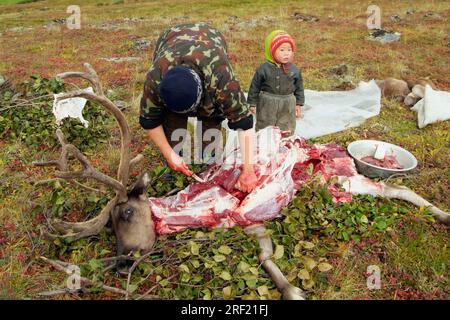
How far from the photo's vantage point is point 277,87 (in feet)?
16.4

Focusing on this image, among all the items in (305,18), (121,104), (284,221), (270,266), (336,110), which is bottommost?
(270,266)

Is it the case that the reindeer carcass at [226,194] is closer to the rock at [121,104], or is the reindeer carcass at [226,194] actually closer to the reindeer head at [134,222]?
the reindeer head at [134,222]

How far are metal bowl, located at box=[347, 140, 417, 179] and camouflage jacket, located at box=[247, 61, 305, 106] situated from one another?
106 cm

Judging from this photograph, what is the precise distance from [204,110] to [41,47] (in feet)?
37.4

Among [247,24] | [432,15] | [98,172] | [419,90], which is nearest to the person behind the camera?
[98,172]

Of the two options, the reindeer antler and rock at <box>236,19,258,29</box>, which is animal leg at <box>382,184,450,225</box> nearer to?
the reindeer antler

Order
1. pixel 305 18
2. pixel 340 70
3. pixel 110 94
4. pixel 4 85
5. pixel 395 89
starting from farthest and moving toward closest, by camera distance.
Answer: pixel 305 18 < pixel 340 70 < pixel 110 94 < pixel 395 89 < pixel 4 85

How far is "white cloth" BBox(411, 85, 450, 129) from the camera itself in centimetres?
604

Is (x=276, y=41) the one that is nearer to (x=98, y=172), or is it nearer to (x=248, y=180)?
(x=248, y=180)

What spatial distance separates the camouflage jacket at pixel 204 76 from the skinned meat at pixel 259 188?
0.57 m

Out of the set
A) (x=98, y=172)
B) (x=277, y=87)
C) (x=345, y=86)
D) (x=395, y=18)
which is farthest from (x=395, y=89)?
(x=395, y=18)

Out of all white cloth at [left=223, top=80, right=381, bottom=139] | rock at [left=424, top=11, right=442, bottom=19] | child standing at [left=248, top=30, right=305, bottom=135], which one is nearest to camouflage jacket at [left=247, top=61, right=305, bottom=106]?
child standing at [left=248, top=30, right=305, bottom=135]

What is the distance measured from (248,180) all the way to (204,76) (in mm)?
1042
